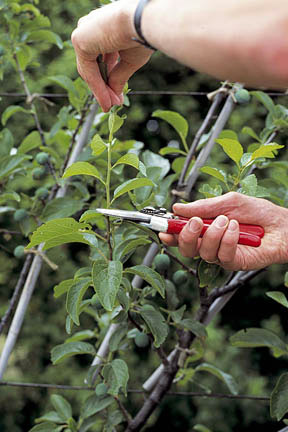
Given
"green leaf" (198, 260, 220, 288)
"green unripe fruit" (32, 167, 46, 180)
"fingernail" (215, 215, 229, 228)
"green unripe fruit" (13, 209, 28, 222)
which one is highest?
"fingernail" (215, 215, 229, 228)

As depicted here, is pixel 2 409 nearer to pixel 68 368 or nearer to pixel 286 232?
pixel 68 368

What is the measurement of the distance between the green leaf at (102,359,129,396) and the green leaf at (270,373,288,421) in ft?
1.14

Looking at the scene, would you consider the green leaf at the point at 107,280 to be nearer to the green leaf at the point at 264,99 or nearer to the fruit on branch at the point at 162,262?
the fruit on branch at the point at 162,262

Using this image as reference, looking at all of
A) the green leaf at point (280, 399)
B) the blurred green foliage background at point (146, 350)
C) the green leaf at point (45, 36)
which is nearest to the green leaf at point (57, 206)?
the green leaf at point (45, 36)

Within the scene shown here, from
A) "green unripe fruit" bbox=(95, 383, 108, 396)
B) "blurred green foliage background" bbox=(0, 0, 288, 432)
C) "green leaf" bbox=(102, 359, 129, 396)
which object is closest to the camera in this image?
"green leaf" bbox=(102, 359, 129, 396)

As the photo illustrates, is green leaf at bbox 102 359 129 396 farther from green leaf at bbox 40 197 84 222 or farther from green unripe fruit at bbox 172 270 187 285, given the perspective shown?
green leaf at bbox 40 197 84 222

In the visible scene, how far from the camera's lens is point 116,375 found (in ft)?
4.30

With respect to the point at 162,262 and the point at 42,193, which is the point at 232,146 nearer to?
the point at 162,262

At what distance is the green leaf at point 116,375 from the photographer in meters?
1.29

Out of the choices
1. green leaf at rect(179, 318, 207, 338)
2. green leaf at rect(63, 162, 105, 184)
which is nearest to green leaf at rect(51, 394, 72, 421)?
green leaf at rect(179, 318, 207, 338)

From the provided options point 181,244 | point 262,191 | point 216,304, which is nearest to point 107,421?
point 216,304

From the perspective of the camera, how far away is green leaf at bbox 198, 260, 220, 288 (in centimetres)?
125

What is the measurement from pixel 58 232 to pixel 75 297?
153 mm

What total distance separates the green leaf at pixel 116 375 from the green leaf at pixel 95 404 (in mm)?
77
